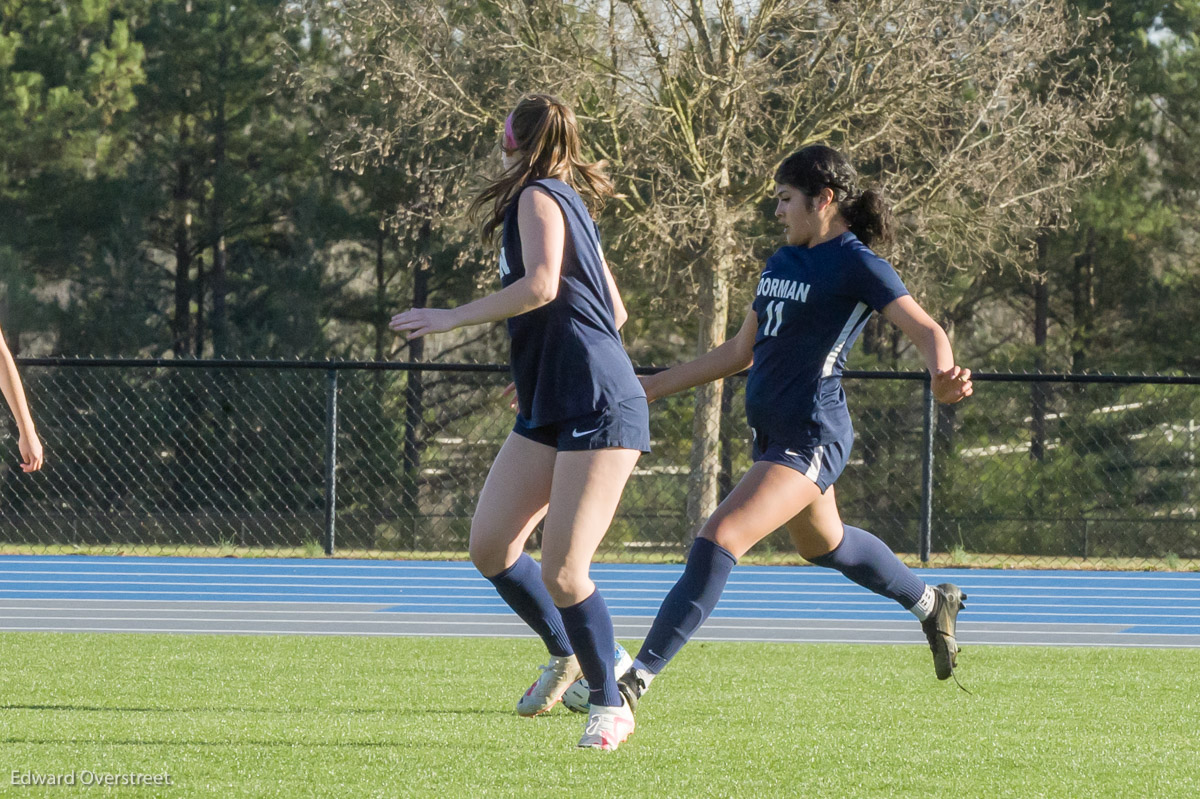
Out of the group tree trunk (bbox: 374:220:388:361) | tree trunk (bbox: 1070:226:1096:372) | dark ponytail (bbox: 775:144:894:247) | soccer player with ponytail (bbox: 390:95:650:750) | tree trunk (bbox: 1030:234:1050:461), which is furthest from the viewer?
tree trunk (bbox: 374:220:388:361)

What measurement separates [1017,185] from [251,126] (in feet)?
41.9

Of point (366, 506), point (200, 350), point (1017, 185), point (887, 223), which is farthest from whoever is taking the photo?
point (200, 350)

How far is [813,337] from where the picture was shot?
4.35 m

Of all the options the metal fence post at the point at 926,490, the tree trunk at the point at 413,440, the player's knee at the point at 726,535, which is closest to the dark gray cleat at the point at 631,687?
→ the player's knee at the point at 726,535

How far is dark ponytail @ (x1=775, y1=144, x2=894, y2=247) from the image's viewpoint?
446cm

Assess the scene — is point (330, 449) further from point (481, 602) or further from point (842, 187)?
point (842, 187)

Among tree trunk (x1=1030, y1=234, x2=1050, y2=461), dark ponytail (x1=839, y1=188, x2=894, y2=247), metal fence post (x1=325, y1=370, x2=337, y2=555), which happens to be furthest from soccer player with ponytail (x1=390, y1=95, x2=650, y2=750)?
tree trunk (x1=1030, y1=234, x2=1050, y2=461)

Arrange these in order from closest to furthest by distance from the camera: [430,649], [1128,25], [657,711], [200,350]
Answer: [657,711] < [430,649] < [1128,25] < [200,350]

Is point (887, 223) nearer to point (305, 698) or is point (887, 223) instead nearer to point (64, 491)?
point (305, 698)

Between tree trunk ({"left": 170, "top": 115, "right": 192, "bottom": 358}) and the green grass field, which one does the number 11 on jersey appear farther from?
tree trunk ({"left": 170, "top": 115, "right": 192, "bottom": 358})

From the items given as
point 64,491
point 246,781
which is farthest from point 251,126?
point 246,781

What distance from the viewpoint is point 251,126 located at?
23875 millimetres

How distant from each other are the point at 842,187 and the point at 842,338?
0.48m

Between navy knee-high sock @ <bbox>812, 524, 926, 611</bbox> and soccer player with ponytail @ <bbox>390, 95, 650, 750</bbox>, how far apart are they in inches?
33.6
